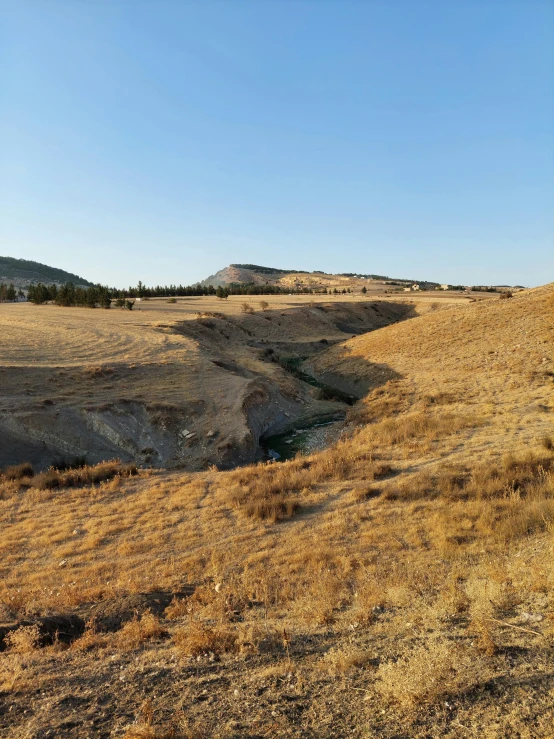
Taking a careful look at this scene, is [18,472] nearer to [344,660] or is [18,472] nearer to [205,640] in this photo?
[205,640]

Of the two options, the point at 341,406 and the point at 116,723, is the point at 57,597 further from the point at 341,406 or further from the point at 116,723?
the point at 341,406

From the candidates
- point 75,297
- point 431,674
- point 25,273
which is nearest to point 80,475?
point 431,674

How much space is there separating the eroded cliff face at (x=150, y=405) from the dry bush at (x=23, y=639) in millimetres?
11478

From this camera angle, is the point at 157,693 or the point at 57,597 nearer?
the point at 157,693

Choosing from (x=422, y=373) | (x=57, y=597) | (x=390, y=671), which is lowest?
(x=57, y=597)

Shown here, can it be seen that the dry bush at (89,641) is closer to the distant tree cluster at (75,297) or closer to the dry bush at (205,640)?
the dry bush at (205,640)

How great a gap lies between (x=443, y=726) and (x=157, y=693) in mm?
2978

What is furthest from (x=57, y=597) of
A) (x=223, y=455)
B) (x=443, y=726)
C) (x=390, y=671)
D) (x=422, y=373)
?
(x=422, y=373)

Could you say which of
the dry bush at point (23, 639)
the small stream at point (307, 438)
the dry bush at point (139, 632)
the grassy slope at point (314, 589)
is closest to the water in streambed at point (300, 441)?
the small stream at point (307, 438)

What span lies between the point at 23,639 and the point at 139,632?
1571 millimetres

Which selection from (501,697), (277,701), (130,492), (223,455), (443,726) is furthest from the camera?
(223,455)

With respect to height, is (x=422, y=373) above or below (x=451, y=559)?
above

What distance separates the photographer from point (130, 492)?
14094 mm

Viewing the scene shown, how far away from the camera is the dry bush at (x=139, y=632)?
6.47 metres
